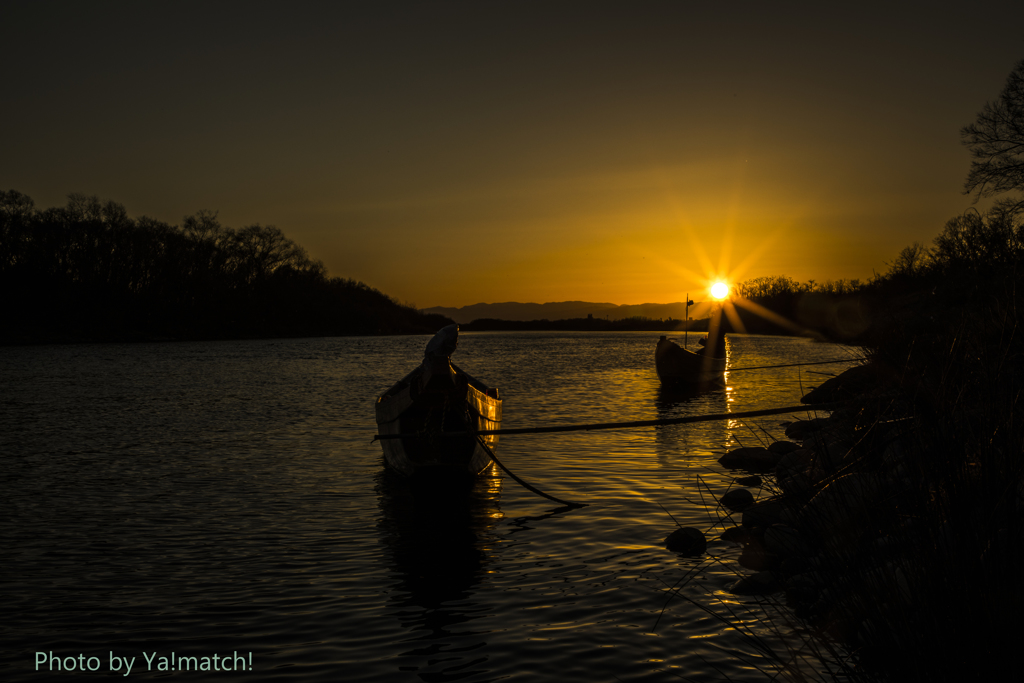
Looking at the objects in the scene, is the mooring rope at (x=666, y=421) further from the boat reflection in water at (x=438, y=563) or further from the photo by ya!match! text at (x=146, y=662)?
the photo by ya!match! text at (x=146, y=662)

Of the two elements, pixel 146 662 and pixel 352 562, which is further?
pixel 352 562

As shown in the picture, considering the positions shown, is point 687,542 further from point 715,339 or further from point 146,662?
point 715,339

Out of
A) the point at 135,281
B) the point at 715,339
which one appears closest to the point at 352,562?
the point at 715,339

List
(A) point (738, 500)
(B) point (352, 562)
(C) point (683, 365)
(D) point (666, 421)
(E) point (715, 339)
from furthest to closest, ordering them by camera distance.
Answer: (E) point (715, 339) < (C) point (683, 365) < (A) point (738, 500) < (D) point (666, 421) < (B) point (352, 562)

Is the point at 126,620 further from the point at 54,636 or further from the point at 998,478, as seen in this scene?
the point at 998,478

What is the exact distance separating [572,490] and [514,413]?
12.0 meters

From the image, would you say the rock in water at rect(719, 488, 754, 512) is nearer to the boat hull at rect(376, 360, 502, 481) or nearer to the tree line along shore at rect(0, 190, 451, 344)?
the boat hull at rect(376, 360, 502, 481)

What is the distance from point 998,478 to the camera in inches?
155

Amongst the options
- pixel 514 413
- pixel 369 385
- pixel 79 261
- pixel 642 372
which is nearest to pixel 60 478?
pixel 514 413

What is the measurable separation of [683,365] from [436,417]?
24.1 m

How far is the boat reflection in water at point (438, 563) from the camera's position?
5844 millimetres

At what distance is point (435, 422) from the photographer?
1161 centimetres

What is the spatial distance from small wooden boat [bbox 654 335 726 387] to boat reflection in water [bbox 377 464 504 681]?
70.1 ft

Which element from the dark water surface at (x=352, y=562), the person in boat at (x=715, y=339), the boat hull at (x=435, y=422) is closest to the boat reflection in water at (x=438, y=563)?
the dark water surface at (x=352, y=562)
